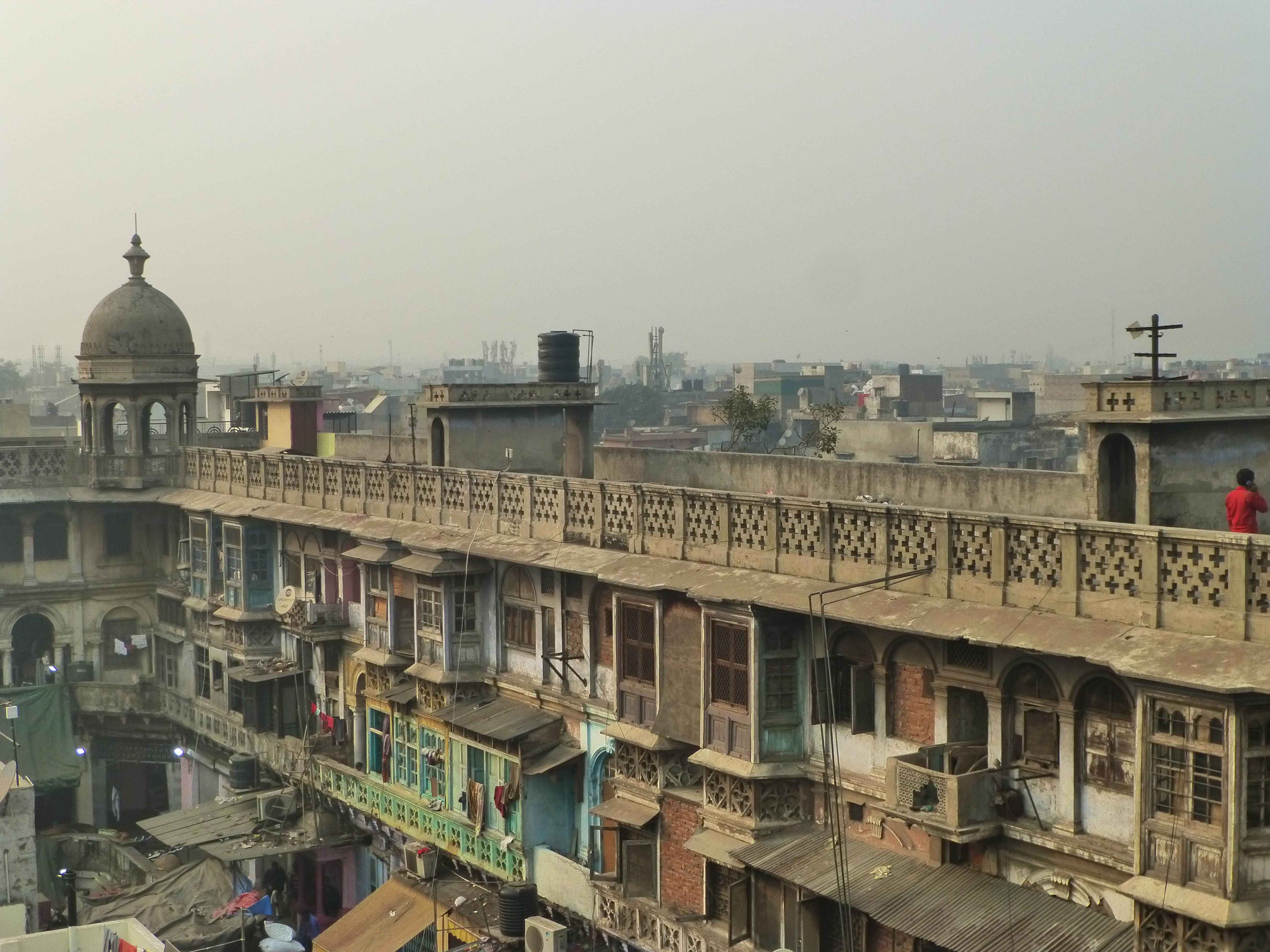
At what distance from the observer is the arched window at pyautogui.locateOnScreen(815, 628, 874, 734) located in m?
18.7

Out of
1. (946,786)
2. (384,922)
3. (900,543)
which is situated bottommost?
(384,922)

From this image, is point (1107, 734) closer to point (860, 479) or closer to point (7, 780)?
point (860, 479)

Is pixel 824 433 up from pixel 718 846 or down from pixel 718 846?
up

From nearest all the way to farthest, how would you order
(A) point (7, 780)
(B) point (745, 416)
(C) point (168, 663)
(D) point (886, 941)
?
(D) point (886, 941)
(A) point (7, 780)
(C) point (168, 663)
(B) point (745, 416)

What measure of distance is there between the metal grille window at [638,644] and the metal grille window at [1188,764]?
26.8 feet

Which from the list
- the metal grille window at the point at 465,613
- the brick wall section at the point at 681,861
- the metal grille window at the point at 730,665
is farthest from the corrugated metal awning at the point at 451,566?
the metal grille window at the point at 730,665

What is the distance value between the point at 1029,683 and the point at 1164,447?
278cm

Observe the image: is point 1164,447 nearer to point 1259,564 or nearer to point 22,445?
point 1259,564

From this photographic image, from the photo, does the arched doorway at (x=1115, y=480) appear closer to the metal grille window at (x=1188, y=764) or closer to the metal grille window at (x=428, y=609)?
the metal grille window at (x=1188, y=764)

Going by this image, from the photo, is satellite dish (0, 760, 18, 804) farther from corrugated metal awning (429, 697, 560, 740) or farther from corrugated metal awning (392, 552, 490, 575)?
corrugated metal awning (392, 552, 490, 575)

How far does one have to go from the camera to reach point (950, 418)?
55188mm

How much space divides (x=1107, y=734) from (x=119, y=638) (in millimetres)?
28842

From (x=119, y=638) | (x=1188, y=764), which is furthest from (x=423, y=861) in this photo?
(x=119, y=638)

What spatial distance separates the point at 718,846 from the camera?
20000 mm
